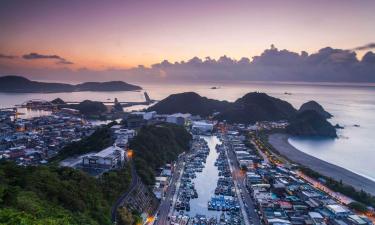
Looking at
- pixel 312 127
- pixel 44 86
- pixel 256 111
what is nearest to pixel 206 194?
pixel 312 127

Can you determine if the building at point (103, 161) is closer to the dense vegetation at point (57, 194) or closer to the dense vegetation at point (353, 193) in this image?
the dense vegetation at point (57, 194)

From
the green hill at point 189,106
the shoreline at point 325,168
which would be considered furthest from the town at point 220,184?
the green hill at point 189,106

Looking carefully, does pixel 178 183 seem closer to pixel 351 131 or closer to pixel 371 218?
pixel 371 218

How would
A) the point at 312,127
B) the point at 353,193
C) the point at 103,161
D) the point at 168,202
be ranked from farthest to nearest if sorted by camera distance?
the point at 312,127
the point at 353,193
the point at 168,202
the point at 103,161

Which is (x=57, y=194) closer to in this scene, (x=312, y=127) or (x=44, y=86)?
(x=312, y=127)

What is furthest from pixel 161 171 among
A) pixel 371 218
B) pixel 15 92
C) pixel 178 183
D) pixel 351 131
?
pixel 15 92
